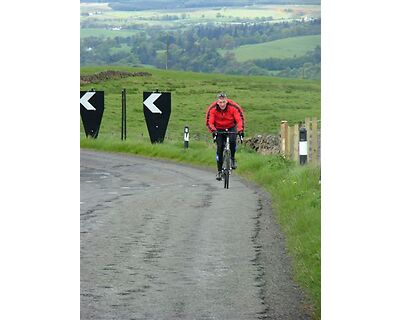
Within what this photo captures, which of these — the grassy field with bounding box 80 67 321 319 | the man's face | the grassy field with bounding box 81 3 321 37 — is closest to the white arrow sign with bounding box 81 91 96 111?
the grassy field with bounding box 80 67 321 319

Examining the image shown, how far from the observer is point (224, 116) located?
1703 cm

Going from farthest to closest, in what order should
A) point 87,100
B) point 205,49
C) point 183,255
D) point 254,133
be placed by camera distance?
1. point 254,133
2. point 87,100
3. point 183,255
4. point 205,49

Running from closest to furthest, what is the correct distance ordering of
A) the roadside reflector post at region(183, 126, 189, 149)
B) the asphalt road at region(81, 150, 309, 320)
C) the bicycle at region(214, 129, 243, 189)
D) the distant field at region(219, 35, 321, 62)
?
the asphalt road at region(81, 150, 309, 320)
the distant field at region(219, 35, 321, 62)
the bicycle at region(214, 129, 243, 189)
the roadside reflector post at region(183, 126, 189, 149)

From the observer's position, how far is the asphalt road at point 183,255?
540 inches

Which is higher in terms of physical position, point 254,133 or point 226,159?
point 254,133

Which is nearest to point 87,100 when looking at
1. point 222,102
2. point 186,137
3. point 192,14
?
point 222,102

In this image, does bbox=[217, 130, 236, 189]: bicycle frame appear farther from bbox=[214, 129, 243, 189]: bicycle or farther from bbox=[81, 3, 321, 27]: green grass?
bbox=[81, 3, 321, 27]: green grass

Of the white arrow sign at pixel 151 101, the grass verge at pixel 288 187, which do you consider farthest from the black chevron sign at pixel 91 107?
the white arrow sign at pixel 151 101

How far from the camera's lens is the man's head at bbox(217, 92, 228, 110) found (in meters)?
16.3

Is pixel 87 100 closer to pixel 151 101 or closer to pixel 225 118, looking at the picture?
pixel 225 118

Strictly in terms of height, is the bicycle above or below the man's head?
below

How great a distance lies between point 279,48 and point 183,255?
2679 millimetres
